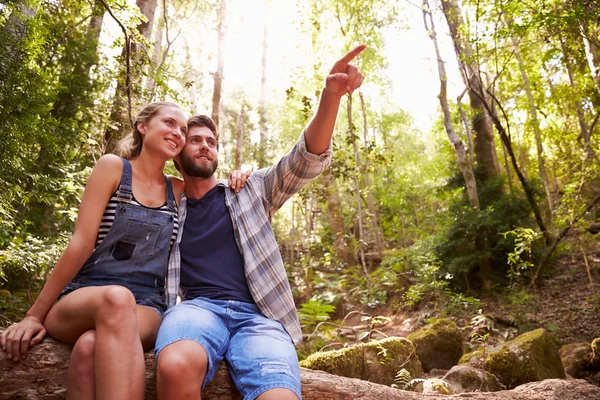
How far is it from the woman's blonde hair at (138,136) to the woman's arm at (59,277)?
50cm

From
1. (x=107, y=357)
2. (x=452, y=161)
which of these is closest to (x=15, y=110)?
(x=107, y=357)

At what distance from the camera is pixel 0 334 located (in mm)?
2264

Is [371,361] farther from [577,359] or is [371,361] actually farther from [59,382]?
[59,382]

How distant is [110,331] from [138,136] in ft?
4.56

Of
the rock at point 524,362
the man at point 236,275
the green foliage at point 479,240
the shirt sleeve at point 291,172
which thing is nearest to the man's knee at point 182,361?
the man at point 236,275

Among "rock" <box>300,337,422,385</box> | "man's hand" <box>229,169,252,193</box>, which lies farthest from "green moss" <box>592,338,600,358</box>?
"man's hand" <box>229,169,252,193</box>

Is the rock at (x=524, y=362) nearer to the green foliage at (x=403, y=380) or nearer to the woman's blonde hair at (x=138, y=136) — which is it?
the green foliage at (x=403, y=380)

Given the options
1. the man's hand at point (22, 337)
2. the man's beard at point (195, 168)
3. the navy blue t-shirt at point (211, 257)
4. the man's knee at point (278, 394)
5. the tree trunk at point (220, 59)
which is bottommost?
the man's knee at point (278, 394)

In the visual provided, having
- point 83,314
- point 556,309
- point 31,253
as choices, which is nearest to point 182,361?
point 83,314

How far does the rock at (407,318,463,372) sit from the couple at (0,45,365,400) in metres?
4.56

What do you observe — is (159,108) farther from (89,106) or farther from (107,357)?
(89,106)

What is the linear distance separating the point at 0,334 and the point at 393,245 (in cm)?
1812

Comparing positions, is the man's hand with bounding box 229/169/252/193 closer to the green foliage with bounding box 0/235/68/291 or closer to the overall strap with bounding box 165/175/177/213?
the overall strap with bounding box 165/175/177/213

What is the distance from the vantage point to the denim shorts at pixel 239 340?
81.4 inches
